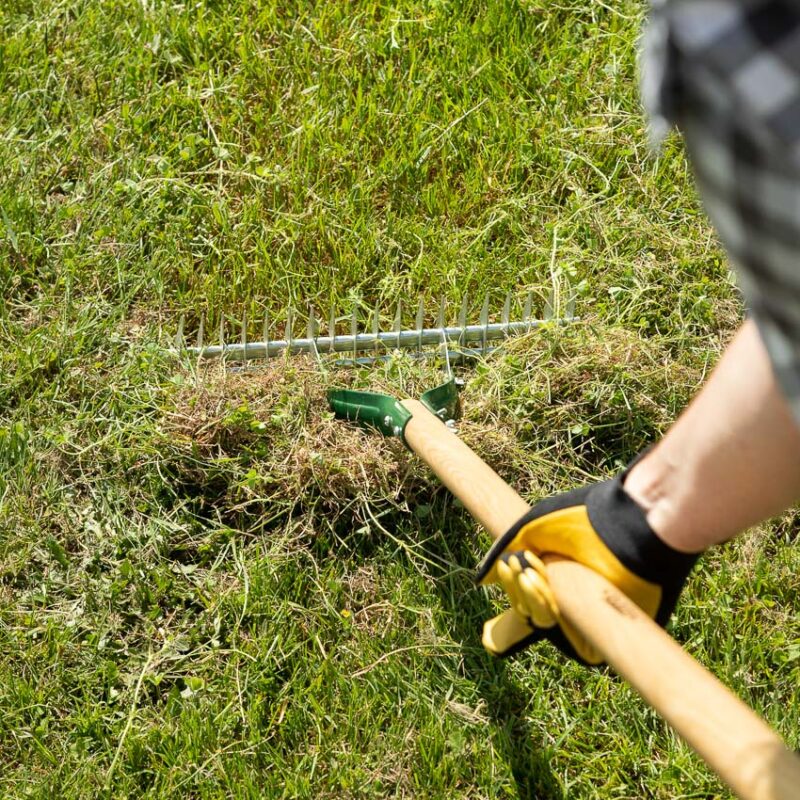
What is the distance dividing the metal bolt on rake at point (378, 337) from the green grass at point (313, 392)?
0.08 meters

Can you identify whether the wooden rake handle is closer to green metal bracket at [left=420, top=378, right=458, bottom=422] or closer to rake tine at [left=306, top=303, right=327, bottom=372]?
green metal bracket at [left=420, top=378, right=458, bottom=422]

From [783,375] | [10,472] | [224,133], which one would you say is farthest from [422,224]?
[783,375]

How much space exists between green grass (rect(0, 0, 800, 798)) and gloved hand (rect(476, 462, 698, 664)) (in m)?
0.72

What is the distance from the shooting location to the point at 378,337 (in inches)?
112

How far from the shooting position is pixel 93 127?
128 inches

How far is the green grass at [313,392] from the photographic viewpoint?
246 cm

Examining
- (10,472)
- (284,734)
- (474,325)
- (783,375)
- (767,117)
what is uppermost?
(767,117)

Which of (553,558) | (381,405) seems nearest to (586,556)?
(553,558)

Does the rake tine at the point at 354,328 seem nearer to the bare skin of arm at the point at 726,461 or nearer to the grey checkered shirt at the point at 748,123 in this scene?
the bare skin of arm at the point at 726,461

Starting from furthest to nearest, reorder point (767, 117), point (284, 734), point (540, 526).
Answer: point (284, 734), point (540, 526), point (767, 117)

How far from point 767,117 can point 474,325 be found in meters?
1.86

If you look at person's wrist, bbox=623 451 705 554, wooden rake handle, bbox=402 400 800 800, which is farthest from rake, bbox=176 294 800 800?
person's wrist, bbox=623 451 705 554

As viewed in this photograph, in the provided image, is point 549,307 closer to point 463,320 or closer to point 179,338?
point 463,320

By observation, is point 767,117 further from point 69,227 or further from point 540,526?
point 69,227
